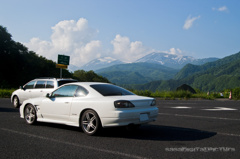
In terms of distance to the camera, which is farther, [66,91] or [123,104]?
[66,91]

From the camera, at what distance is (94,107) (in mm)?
6789

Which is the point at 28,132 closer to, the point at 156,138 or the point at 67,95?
the point at 67,95

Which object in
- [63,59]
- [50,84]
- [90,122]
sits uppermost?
[63,59]

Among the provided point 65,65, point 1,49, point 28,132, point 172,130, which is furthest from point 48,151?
point 1,49

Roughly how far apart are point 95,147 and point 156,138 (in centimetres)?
170

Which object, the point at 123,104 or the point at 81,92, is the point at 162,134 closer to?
the point at 123,104

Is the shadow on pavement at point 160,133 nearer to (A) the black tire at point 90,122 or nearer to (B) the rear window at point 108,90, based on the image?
(A) the black tire at point 90,122

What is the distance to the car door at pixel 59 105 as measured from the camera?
297 inches

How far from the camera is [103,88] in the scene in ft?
24.7

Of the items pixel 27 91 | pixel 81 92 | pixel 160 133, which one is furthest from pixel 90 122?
pixel 27 91

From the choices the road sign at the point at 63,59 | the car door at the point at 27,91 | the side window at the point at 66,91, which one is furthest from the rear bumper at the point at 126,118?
the road sign at the point at 63,59

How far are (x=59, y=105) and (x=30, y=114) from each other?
1559 millimetres

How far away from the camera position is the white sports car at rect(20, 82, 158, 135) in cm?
653

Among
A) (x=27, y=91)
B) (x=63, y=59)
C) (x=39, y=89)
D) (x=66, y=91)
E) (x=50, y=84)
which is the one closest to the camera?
A: (x=66, y=91)
